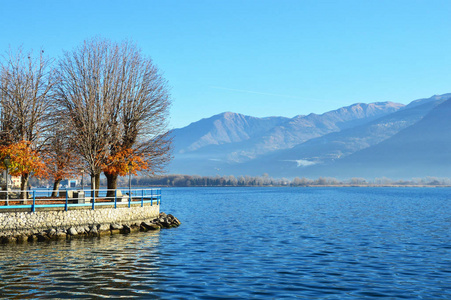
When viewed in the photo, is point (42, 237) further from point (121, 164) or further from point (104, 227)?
point (121, 164)

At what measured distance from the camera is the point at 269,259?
26.4 meters

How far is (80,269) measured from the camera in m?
23.0

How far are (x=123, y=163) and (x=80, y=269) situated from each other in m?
24.7

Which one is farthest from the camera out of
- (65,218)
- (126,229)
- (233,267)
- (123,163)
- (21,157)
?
(123,163)

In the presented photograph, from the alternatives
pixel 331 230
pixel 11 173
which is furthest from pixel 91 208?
pixel 331 230

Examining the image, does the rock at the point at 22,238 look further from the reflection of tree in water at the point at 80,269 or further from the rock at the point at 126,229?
the rock at the point at 126,229

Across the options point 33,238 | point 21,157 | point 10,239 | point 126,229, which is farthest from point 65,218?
point 21,157

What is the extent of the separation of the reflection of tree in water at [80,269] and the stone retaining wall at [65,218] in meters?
2.13

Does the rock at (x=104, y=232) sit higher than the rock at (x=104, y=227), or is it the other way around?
the rock at (x=104, y=227)

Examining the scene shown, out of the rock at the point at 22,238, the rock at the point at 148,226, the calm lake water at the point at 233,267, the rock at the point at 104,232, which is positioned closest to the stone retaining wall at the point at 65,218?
the rock at the point at 22,238

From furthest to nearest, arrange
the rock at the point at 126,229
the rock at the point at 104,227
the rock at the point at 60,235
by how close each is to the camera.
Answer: the rock at the point at 126,229 < the rock at the point at 104,227 < the rock at the point at 60,235

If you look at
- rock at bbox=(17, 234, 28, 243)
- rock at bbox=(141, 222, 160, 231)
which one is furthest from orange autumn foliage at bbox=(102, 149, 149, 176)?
rock at bbox=(17, 234, 28, 243)

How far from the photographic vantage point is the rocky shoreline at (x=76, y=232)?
31781 mm

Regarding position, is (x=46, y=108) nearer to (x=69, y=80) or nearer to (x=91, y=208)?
(x=69, y=80)
